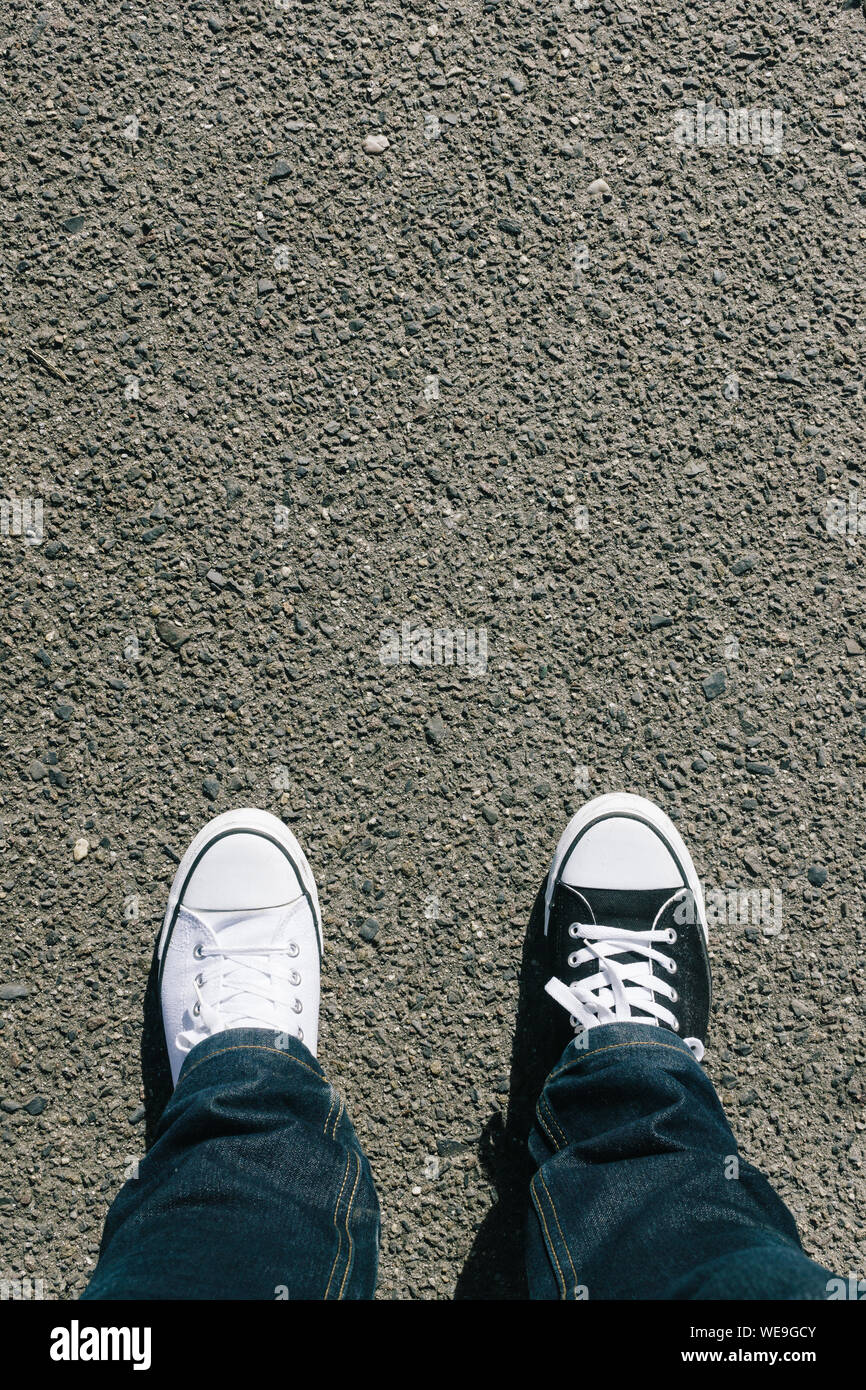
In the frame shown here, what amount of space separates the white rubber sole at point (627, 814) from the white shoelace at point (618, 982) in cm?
5

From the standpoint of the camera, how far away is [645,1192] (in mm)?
1454

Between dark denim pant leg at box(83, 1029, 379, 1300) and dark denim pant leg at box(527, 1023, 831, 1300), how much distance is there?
13.9 inches

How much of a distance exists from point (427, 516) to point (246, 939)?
3.33 ft

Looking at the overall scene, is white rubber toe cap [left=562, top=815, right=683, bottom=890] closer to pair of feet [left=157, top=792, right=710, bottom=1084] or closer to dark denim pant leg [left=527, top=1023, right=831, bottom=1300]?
pair of feet [left=157, top=792, right=710, bottom=1084]

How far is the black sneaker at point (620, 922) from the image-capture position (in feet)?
6.12

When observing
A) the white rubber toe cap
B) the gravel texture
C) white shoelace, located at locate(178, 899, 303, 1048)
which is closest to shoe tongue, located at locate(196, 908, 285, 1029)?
white shoelace, located at locate(178, 899, 303, 1048)

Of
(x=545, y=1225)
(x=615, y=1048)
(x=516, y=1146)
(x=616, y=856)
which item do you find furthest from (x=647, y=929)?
(x=545, y=1225)

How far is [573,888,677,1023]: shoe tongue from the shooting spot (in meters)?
1.88

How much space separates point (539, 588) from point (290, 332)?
795mm

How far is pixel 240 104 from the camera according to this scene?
1.94 metres

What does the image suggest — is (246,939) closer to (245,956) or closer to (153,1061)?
(245,956)

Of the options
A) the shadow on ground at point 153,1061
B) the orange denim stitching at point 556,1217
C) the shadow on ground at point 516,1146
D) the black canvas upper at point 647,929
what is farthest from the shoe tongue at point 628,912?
the shadow on ground at point 153,1061

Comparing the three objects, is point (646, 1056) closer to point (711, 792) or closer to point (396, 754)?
point (711, 792)
